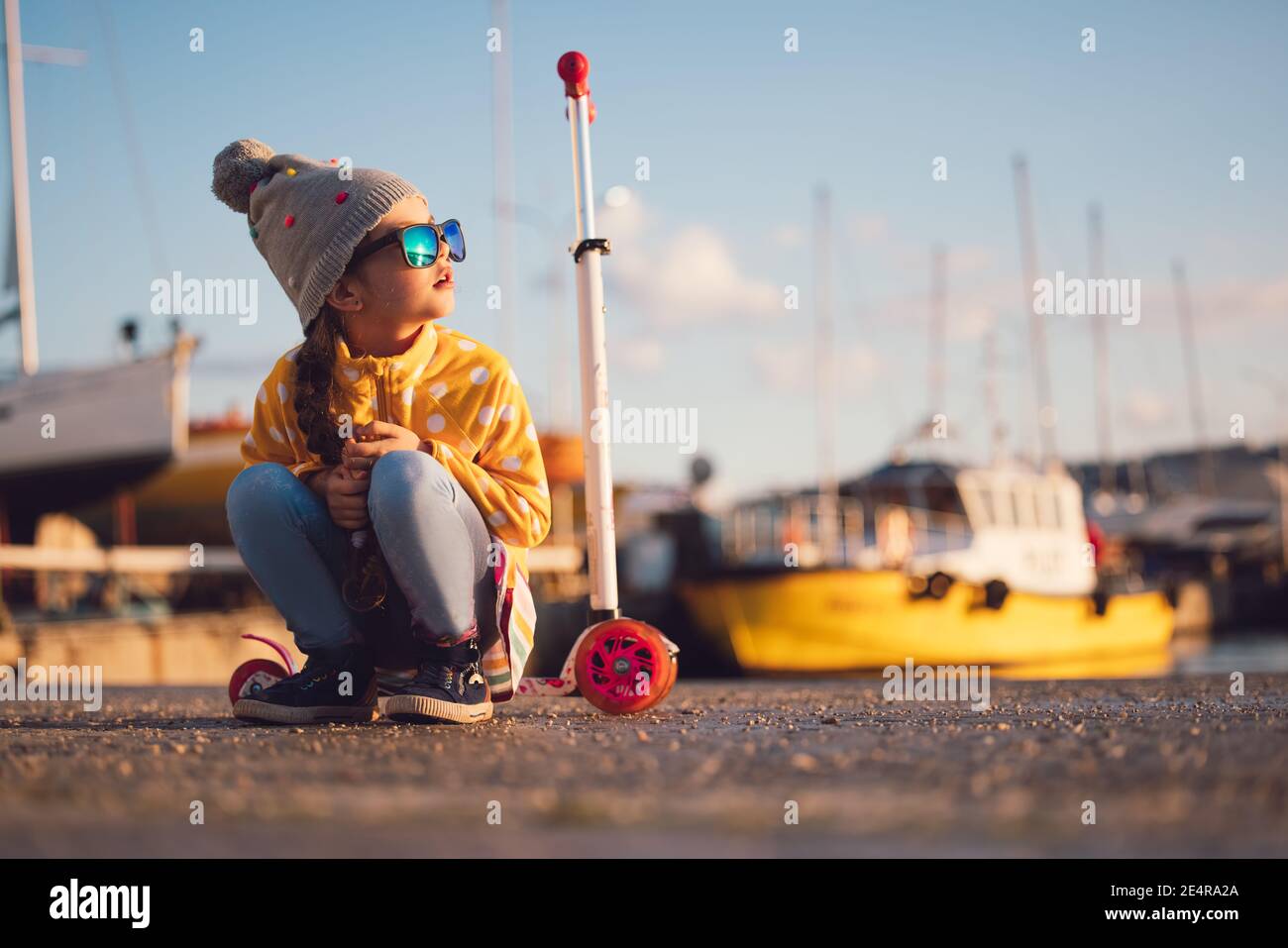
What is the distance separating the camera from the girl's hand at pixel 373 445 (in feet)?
9.78

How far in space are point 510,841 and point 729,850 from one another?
27cm

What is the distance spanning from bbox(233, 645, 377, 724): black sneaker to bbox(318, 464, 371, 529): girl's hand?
0.36m

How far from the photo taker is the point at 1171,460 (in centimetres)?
7450

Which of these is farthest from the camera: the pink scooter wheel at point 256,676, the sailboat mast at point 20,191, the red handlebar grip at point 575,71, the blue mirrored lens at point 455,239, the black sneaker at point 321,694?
the sailboat mast at point 20,191

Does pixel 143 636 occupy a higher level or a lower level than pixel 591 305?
lower

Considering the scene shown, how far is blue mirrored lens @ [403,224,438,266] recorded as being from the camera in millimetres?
3199

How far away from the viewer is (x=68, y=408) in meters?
17.5

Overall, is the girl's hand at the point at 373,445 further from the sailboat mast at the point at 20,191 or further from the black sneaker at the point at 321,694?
the sailboat mast at the point at 20,191

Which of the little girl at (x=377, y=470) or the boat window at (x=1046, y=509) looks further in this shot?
the boat window at (x=1046, y=509)

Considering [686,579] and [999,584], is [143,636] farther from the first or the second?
[999,584]

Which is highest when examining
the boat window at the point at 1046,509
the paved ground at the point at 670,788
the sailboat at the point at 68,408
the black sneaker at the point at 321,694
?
the sailboat at the point at 68,408

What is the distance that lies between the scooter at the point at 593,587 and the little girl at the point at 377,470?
0.19m
